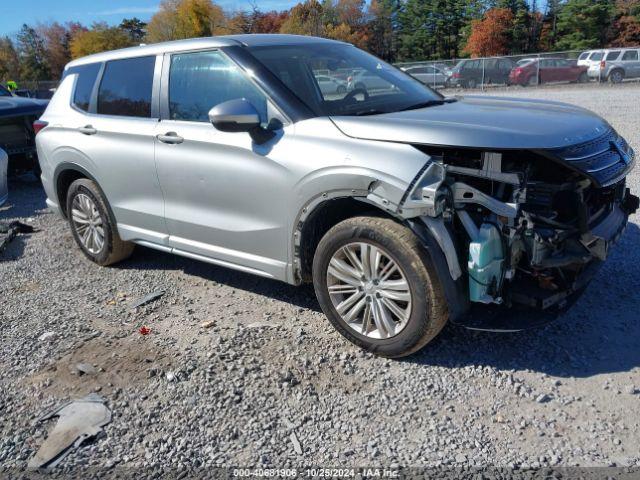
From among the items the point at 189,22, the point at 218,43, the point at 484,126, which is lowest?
the point at 484,126

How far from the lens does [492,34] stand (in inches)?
2341

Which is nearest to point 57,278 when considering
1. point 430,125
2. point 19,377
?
point 19,377

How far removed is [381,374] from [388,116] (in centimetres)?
159

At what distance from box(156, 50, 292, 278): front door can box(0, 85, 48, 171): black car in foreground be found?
6097mm

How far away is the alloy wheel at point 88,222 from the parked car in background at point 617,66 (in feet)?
90.1

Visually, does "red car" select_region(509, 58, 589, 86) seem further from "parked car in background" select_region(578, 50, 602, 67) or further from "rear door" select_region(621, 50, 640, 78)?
"rear door" select_region(621, 50, 640, 78)

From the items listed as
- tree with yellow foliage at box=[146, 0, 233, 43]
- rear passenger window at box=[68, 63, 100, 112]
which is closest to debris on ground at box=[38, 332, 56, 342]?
rear passenger window at box=[68, 63, 100, 112]

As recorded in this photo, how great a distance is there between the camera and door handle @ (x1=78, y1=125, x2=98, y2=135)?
4961 mm

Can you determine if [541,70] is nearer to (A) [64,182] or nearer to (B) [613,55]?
(B) [613,55]

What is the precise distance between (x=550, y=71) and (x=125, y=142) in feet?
91.5

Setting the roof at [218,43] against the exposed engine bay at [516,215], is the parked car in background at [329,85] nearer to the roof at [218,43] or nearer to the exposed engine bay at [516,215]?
the roof at [218,43]

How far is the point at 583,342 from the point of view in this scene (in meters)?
3.56

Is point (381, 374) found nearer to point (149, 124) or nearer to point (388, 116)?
point (388, 116)

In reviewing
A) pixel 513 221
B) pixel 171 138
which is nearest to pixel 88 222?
pixel 171 138
